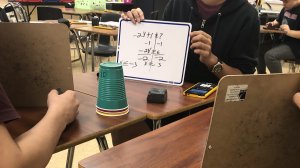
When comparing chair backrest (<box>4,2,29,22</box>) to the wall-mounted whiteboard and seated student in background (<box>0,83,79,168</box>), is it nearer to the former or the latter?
the wall-mounted whiteboard

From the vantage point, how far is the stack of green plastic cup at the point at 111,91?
104cm

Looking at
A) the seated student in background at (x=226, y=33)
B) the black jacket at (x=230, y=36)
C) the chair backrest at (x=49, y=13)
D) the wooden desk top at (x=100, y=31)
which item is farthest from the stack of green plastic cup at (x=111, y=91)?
the chair backrest at (x=49, y=13)

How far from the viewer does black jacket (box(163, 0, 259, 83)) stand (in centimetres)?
154

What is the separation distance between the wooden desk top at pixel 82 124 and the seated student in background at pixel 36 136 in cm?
4

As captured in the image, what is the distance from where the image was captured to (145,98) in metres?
1.27

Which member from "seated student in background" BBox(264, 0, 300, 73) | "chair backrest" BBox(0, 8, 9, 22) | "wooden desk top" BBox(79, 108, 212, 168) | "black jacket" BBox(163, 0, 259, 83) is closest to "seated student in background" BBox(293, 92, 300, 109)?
"wooden desk top" BBox(79, 108, 212, 168)

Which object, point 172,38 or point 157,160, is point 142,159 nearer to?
point 157,160

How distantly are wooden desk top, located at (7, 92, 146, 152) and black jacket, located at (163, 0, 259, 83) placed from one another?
593 mm

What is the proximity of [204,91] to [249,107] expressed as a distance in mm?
718

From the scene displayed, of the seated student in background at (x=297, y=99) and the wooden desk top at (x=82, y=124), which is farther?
the wooden desk top at (x=82, y=124)

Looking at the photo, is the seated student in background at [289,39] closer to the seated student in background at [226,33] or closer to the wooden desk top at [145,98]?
the seated student in background at [226,33]

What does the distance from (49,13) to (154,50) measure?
12.3ft

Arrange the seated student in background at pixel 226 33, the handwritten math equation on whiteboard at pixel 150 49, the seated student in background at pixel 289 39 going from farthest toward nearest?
the seated student in background at pixel 289 39, the seated student in background at pixel 226 33, the handwritten math equation on whiteboard at pixel 150 49

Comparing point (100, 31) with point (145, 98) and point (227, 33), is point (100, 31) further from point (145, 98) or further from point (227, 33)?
point (145, 98)
